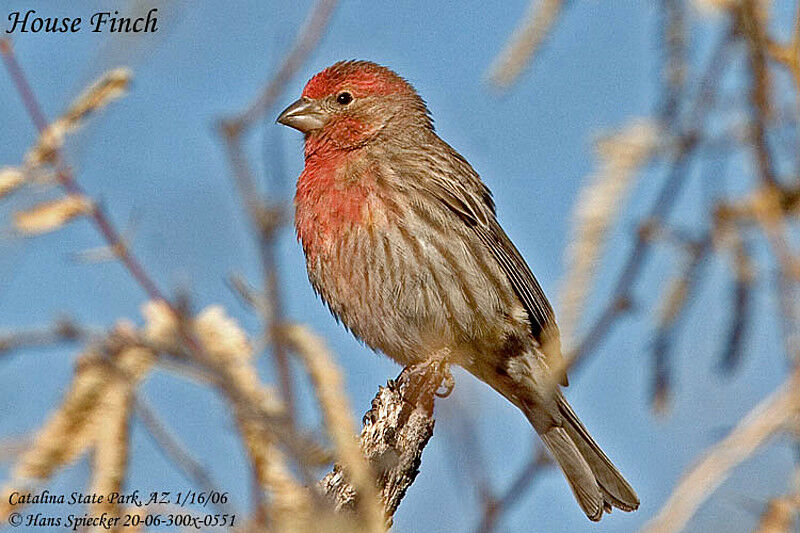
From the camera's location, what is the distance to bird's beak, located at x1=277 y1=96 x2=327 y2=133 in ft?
22.6

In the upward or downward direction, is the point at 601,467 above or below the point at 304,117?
below

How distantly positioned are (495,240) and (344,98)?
1.51 metres

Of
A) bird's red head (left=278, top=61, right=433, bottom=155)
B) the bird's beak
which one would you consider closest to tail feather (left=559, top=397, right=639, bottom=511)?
bird's red head (left=278, top=61, right=433, bottom=155)

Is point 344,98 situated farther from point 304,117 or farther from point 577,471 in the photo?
point 577,471

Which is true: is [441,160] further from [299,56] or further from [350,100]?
[299,56]

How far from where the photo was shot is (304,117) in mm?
6926

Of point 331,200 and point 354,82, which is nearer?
point 331,200

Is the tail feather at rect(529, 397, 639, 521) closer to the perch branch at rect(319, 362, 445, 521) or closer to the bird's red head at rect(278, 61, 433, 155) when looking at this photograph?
the perch branch at rect(319, 362, 445, 521)

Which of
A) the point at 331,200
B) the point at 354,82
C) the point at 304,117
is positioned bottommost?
the point at 331,200

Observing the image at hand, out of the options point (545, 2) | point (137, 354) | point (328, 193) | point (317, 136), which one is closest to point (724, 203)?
point (545, 2)

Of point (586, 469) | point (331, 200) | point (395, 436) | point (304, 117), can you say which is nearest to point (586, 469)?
point (586, 469)

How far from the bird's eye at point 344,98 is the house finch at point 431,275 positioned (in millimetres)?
297

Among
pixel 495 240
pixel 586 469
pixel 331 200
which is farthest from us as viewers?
pixel 495 240

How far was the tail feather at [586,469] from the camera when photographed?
6117mm
